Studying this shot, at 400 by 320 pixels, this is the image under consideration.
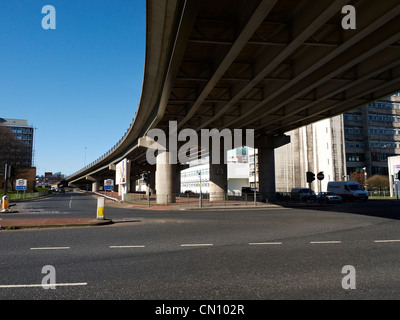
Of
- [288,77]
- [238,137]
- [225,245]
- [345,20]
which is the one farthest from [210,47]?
[238,137]

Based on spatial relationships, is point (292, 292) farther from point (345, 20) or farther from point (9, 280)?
point (345, 20)

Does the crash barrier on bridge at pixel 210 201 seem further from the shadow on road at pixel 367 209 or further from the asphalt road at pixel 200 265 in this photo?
the asphalt road at pixel 200 265

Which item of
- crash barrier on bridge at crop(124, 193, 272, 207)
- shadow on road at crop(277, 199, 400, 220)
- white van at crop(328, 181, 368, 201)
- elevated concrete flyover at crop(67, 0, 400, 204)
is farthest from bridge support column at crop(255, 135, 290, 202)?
elevated concrete flyover at crop(67, 0, 400, 204)

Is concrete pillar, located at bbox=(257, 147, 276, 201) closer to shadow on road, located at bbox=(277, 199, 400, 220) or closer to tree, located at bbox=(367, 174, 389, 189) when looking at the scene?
shadow on road, located at bbox=(277, 199, 400, 220)

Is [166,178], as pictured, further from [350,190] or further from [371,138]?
[371,138]

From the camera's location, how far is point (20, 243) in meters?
9.02

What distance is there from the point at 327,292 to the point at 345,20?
10289 millimetres

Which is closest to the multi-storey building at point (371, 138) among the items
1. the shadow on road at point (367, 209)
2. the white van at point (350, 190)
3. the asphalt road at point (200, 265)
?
the white van at point (350, 190)

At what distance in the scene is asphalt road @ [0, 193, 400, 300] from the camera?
15.5 feet

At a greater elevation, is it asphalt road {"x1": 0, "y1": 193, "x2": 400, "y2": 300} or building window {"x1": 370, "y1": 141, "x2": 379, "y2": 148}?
building window {"x1": 370, "y1": 141, "x2": 379, "y2": 148}

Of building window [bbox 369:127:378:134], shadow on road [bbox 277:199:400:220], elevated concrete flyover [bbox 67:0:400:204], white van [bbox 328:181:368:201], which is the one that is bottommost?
shadow on road [bbox 277:199:400:220]

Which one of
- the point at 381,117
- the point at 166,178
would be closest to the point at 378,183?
the point at 381,117

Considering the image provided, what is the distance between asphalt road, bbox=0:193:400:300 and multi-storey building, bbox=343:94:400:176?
82.4 m

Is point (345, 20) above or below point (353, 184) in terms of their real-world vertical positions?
above
